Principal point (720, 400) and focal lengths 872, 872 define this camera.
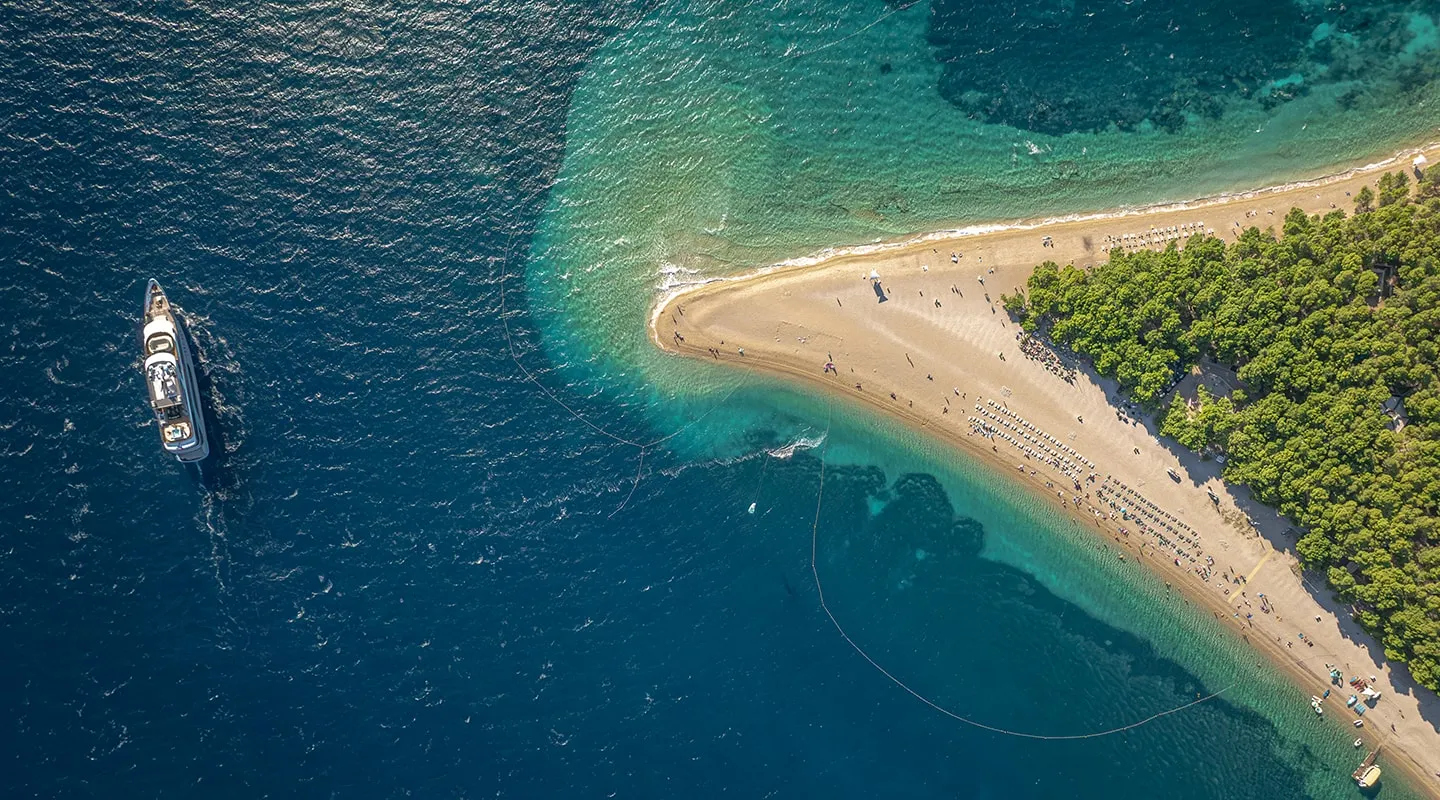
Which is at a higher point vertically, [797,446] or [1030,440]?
[797,446]

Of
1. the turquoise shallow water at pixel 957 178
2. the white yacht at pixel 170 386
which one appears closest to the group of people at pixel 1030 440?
the turquoise shallow water at pixel 957 178

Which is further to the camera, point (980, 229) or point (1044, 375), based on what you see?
point (980, 229)

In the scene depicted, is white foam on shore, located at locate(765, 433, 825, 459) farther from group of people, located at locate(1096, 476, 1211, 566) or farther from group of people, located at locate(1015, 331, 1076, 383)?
group of people, located at locate(1096, 476, 1211, 566)

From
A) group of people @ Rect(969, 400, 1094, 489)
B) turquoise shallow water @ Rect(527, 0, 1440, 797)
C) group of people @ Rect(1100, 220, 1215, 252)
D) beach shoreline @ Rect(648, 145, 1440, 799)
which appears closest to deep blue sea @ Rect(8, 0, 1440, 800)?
turquoise shallow water @ Rect(527, 0, 1440, 797)

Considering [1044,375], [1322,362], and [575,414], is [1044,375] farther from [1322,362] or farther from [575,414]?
[575,414]

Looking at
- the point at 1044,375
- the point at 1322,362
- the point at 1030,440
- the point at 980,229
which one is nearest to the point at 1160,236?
the point at 980,229

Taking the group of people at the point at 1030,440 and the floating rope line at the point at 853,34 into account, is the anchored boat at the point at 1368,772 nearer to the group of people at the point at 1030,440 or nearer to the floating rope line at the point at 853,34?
the group of people at the point at 1030,440

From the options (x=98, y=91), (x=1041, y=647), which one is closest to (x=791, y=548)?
(x=1041, y=647)
